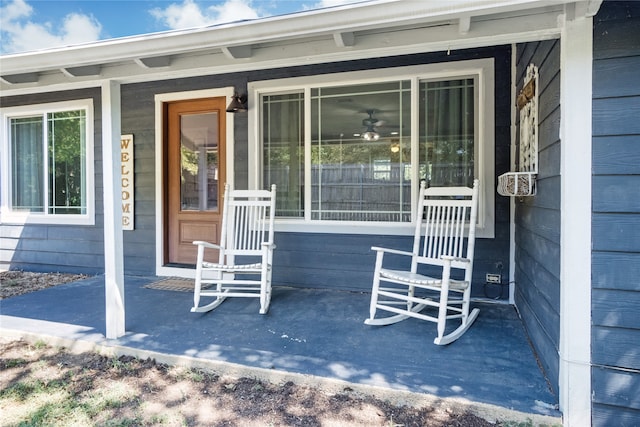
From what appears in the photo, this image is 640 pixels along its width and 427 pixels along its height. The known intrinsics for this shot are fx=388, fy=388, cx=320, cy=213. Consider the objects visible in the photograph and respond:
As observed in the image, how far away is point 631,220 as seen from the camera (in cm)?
156

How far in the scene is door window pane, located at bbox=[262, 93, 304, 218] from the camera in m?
3.77

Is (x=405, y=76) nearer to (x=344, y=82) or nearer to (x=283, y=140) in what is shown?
(x=344, y=82)

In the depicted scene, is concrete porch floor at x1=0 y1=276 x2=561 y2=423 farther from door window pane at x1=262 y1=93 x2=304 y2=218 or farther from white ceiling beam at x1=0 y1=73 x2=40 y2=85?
white ceiling beam at x1=0 y1=73 x2=40 y2=85

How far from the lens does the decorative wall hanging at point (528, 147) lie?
2271mm

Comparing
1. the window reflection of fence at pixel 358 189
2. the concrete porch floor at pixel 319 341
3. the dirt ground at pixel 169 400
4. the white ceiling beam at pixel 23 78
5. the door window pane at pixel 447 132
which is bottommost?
the dirt ground at pixel 169 400

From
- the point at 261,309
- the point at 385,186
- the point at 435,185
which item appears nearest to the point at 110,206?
the point at 261,309

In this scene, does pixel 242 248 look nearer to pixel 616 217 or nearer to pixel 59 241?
pixel 59 241

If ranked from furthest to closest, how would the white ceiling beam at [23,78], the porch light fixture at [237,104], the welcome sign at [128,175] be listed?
the welcome sign at [128,175]
the porch light fixture at [237,104]
the white ceiling beam at [23,78]

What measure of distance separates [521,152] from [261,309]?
2253 mm

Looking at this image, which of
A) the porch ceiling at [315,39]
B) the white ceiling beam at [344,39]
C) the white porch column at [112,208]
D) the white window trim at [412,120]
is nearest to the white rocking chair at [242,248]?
the white window trim at [412,120]

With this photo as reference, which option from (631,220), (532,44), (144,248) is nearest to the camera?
(631,220)

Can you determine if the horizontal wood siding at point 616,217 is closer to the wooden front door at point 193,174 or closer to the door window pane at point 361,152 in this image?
the door window pane at point 361,152

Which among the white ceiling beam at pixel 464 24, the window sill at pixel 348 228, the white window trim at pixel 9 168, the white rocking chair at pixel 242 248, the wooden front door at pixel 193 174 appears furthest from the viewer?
the white window trim at pixel 9 168

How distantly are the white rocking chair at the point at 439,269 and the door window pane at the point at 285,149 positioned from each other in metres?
1.22
